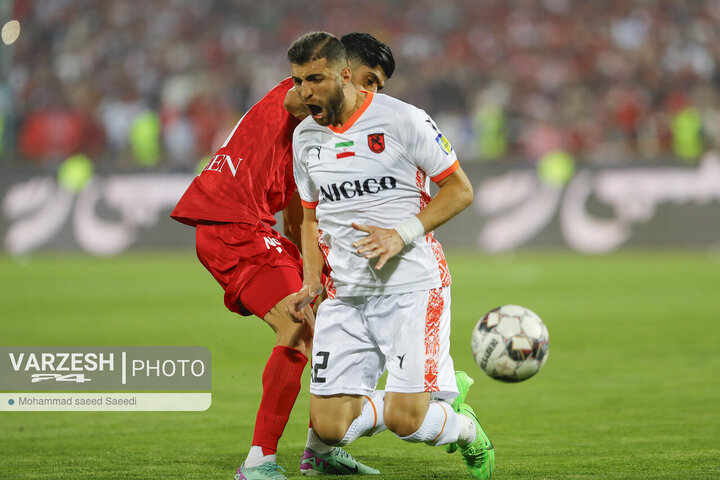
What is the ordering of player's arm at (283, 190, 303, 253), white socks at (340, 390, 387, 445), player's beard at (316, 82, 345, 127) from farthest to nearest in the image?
1. player's arm at (283, 190, 303, 253)
2. white socks at (340, 390, 387, 445)
3. player's beard at (316, 82, 345, 127)

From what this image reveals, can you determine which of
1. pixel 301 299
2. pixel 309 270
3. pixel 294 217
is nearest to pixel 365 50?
pixel 294 217

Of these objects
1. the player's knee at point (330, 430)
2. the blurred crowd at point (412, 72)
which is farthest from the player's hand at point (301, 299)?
the blurred crowd at point (412, 72)

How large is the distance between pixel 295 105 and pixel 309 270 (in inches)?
31.6

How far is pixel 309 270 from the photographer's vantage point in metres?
4.89

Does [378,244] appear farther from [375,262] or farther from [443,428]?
[443,428]

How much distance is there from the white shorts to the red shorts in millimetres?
320

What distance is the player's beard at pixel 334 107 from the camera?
4.56 m

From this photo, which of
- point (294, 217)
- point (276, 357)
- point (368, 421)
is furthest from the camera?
point (294, 217)

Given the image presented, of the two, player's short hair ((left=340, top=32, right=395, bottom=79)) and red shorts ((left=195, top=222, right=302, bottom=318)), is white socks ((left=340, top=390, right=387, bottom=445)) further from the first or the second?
player's short hair ((left=340, top=32, right=395, bottom=79))

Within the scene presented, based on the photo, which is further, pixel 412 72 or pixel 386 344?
pixel 412 72

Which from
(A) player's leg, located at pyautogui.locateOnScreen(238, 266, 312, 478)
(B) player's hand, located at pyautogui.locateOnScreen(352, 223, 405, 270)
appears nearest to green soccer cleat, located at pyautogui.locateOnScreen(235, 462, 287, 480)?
(A) player's leg, located at pyautogui.locateOnScreen(238, 266, 312, 478)

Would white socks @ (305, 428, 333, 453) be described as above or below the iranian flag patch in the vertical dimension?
below

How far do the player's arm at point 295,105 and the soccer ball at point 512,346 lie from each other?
1.62 metres

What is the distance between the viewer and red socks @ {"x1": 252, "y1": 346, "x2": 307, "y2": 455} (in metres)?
4.83
